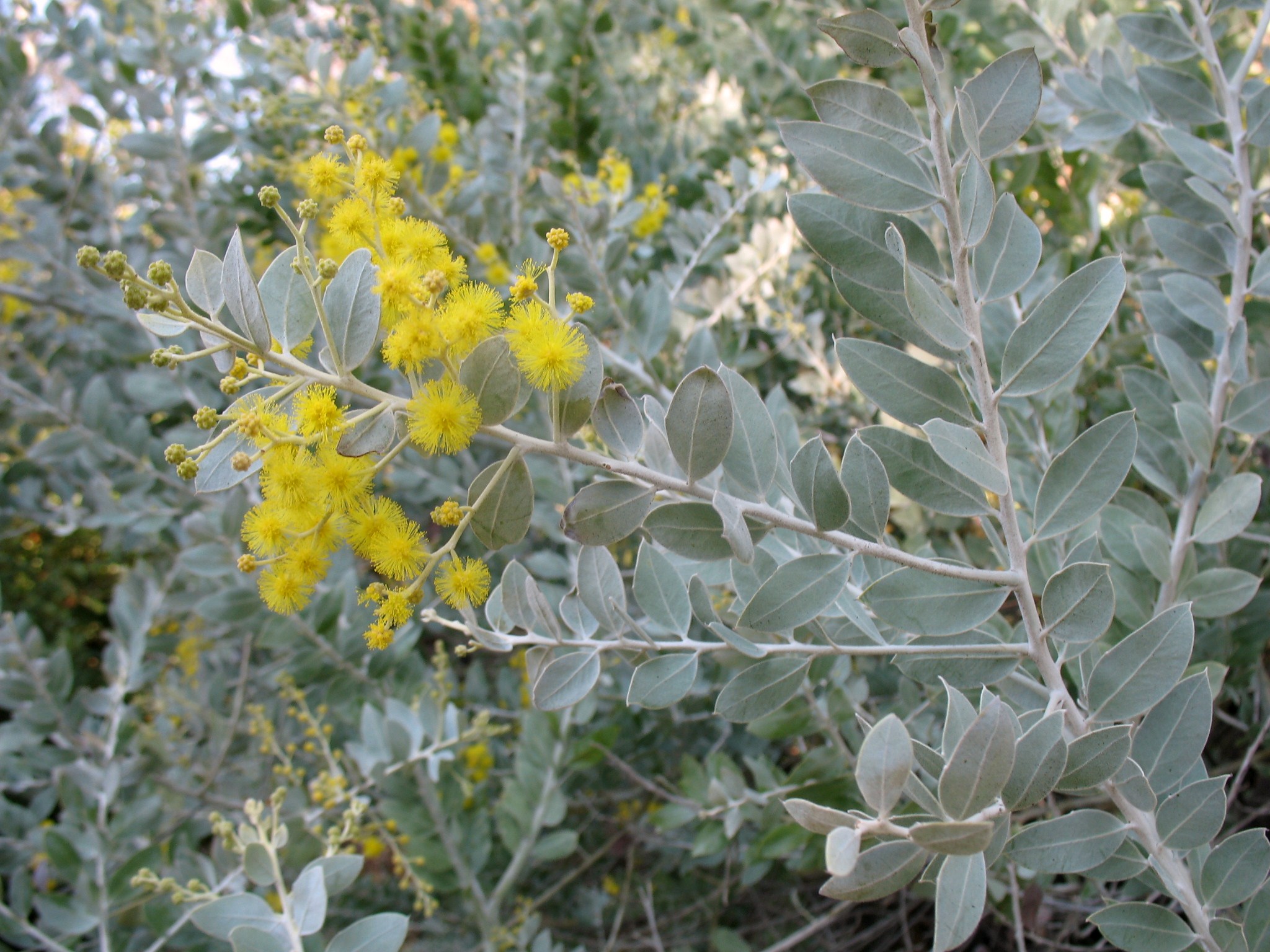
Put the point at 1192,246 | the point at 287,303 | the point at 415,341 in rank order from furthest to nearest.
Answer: the point at 1192,246, the point at 287,303, the point at 415,341

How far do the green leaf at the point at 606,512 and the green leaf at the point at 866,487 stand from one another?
0.23m

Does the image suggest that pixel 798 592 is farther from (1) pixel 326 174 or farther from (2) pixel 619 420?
(1) pixel 326 174

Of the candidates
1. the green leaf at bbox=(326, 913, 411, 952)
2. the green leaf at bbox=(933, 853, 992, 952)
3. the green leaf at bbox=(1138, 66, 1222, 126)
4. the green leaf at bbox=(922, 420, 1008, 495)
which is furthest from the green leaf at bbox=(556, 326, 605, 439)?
the green leaf at bbox=(1138, 66, 1222, 126)

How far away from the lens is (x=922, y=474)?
98 centimetres

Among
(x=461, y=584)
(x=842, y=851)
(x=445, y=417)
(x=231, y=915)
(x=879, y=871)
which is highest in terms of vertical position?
(x=445, y=417)

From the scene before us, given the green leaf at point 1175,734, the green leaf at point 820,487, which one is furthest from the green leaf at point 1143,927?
the green leaf at point 820,487

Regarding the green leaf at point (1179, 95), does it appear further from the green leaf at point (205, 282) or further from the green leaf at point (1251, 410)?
the green leaf at point (205, 282)

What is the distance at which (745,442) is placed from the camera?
3.17 ft

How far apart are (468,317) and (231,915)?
1016mm

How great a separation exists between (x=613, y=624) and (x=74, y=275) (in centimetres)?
271

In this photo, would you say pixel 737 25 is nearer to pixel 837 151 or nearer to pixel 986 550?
pixel 986 550

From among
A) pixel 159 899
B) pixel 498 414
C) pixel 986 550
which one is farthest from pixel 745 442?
pixel 159 899

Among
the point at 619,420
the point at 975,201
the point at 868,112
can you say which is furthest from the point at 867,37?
the point at 619,420

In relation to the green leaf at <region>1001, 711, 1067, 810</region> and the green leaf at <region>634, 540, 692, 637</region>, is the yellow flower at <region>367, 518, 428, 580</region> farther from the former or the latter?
the green leaf at <region>1001, 711, 1067, 810</region>
